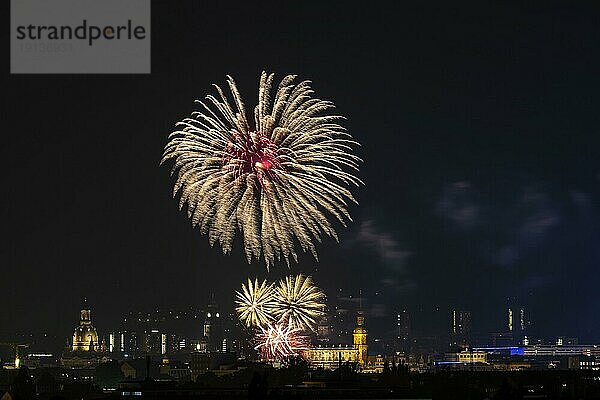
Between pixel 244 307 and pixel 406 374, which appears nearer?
pixel 244 307

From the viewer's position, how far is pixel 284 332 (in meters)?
113

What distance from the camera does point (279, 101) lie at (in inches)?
3041

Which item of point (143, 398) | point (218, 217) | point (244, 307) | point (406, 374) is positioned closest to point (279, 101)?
point (218, 217)

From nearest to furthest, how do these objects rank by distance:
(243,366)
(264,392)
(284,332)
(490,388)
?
(264,392) → (490,388) → (284,332) → (243,366)

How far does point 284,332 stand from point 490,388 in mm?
19699

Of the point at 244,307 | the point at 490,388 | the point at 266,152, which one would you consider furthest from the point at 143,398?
the point at 490,388

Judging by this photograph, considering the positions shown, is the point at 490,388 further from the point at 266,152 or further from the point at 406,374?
the point at 266,152

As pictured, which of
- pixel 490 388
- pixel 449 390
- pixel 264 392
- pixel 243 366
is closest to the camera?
pixel 264 392

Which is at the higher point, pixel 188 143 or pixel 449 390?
pixel 188 143

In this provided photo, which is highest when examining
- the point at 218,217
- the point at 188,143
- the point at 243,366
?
the point at 188,143

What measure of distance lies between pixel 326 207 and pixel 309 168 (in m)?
2.74

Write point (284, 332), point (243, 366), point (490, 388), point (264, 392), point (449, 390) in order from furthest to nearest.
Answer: point (243, 366) < point (284, 332) < point (490, 388) < point (449, 390) < point (264, 392)

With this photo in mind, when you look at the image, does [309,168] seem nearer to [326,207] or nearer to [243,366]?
[326,207]

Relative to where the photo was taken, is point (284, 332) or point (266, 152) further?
point (284, 332)
